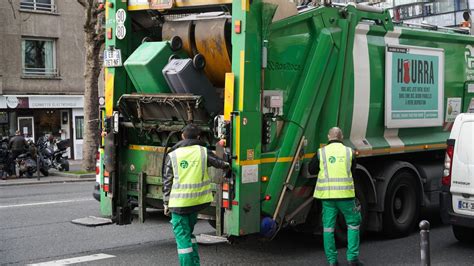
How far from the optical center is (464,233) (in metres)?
7.86

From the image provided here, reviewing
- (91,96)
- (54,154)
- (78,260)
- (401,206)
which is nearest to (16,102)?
(54,154)

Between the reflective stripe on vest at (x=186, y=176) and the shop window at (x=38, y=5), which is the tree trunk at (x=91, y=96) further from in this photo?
the reflective stripe on vest at (x=186, y=176)

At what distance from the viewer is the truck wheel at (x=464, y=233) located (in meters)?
7.84

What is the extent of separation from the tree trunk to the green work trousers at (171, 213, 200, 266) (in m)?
12.8

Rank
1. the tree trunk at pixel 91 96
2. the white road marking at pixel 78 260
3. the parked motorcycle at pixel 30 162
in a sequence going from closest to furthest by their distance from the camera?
the white road marking at pixel 78 260
the tree trunk at pixel 91 96
the parked motorcycle at pixel 30 162

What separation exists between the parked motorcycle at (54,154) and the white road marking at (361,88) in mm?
14211

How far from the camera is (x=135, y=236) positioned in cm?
864

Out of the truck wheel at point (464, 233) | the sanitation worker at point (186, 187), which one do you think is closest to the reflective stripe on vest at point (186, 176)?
the sanitation worker at point (186, 187)

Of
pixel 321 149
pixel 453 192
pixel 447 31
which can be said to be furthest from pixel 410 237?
pixel 447 31

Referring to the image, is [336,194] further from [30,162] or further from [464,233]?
[30,162]

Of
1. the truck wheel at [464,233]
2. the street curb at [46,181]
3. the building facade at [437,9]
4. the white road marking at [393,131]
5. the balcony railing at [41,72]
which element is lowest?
the street curb at [46,181]

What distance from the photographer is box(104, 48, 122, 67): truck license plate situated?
7691 millimetres

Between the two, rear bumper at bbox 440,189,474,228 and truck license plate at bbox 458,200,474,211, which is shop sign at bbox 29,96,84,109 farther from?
truck license plate at bbox 458,200,474,211

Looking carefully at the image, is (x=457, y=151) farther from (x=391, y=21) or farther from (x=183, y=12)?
(x=183, y=12)
